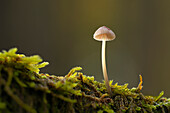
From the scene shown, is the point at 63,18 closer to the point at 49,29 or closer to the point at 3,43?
the point at 49,29

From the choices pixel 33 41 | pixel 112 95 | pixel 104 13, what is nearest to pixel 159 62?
pixel 104 13

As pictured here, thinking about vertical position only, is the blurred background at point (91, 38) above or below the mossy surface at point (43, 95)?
above

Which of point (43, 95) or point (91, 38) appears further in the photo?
point (91, 38)

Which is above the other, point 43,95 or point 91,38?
point 91,38

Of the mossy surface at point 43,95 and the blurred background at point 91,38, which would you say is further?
the blurred background at point 91,38

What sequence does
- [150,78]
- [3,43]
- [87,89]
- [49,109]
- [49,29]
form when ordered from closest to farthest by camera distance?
[49,109] < [87,89] < [3,43] < [150,78] < [49,29]
